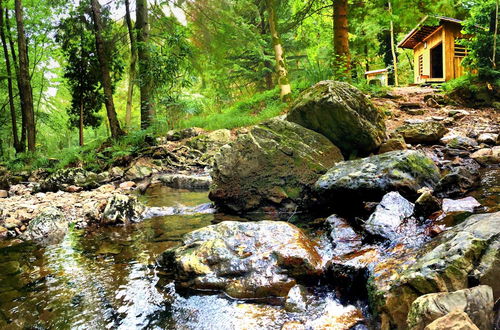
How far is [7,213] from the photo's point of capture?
5.62 m

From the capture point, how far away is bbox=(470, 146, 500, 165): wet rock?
4930mm

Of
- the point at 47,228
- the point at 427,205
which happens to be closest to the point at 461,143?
the point at 427,205

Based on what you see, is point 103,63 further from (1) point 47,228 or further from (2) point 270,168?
(2) point 270,168

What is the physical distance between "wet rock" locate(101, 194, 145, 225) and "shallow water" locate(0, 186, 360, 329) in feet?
2.77

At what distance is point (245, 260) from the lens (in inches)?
112

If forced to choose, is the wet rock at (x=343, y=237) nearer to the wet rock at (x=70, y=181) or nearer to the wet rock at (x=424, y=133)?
the wet rock at (x=424, y=133)

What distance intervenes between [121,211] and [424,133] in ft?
19.4

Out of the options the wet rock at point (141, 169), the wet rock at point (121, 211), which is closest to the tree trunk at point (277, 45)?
the wet rock at point (141, 169)

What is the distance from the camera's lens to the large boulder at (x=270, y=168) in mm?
4793

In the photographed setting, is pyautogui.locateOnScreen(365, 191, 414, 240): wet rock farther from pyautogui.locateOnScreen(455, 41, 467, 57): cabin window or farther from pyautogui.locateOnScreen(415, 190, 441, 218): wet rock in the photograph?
pyautogui.locateOnScreen(455, 41, 467, 57): cabin window

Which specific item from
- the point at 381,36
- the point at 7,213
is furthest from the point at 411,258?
the point at 381,36

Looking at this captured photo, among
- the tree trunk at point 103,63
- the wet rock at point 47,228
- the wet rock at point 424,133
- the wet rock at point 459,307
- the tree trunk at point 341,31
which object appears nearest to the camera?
the wet rock at point 459,307

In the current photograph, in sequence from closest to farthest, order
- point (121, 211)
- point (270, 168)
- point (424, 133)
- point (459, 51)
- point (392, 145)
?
point (270, 168), point (121, 211), point (392, 145), point (424, 133), point (459, 51)

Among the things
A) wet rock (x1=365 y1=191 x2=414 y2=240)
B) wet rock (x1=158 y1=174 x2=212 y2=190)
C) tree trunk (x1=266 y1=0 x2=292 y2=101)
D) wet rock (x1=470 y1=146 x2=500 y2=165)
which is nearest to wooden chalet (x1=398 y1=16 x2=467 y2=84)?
tree trunk (x1=266 y1=0 x2=292 y2=101)
